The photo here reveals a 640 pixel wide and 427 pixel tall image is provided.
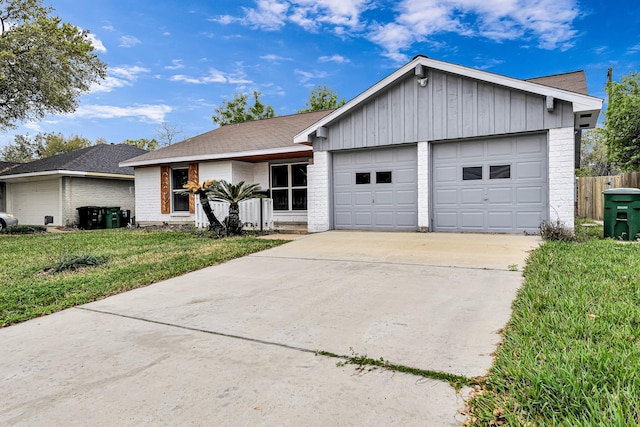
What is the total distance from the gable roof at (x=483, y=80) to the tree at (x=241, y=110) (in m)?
22.5

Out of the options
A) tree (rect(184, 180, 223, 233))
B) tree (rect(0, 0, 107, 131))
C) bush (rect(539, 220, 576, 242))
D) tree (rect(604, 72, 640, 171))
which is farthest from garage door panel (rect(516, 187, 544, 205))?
tree (rect(0, 0, 107, 131))

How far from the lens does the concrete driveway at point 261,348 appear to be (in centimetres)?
210

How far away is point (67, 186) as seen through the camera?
17031mm

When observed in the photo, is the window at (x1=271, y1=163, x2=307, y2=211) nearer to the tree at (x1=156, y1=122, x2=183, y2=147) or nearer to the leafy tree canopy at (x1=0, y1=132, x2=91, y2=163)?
the tree at (x1=156, y1=122, x2=183, y2=147)

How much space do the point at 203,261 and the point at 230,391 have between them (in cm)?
463

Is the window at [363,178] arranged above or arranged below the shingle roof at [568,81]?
below

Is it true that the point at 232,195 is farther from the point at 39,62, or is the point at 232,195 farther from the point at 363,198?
the point at 39,62

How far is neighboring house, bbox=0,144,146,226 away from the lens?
17.0 m

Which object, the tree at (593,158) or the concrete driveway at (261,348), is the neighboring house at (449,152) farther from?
the tree at (593,158)

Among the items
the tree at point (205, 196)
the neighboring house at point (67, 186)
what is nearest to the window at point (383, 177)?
the tree at point (205, 196)

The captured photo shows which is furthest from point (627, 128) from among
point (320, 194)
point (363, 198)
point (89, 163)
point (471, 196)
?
point (89, 163)

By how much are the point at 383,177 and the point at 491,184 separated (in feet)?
9.14

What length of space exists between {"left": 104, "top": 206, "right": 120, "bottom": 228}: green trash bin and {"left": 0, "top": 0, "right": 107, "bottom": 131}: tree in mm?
4817

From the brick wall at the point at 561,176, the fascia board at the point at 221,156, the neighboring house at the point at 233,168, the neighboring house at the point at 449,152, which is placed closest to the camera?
the brick wall at the point at 561,176
